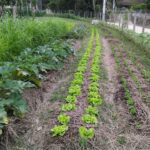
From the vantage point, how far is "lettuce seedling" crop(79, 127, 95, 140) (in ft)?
12.4

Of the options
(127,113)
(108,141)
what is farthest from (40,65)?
(108,141)

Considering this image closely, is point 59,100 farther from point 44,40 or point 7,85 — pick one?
point 44,40

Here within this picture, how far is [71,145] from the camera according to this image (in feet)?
12.0

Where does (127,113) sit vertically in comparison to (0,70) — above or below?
below

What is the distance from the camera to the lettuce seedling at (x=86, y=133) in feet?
12.4

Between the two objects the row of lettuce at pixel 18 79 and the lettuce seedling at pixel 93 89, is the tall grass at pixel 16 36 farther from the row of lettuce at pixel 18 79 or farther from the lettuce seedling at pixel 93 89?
the lettuce seedling at pixel 93 89

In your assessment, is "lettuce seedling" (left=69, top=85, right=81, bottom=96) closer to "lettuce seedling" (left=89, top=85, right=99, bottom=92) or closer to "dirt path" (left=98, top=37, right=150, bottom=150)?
"lettuce seedling" (left=89, top=85, right=99, bottom=92)

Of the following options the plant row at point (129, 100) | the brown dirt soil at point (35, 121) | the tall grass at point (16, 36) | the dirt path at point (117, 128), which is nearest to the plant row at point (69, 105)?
the brown dirt soil at point (35, 121)

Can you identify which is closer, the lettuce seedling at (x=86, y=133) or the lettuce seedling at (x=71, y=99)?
the lettuce seedling at (x=86, y=133)

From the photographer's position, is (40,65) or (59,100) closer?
(59,100)

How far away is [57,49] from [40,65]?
1.99 metres

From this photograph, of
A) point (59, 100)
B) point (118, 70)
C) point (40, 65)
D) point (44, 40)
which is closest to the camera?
point (59, 100)

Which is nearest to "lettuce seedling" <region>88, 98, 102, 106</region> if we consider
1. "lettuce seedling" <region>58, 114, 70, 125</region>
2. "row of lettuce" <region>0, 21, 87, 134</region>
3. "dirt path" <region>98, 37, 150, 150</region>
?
"dirt path" <region>98, 37, 150, 150</region>

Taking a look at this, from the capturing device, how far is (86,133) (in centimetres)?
384
